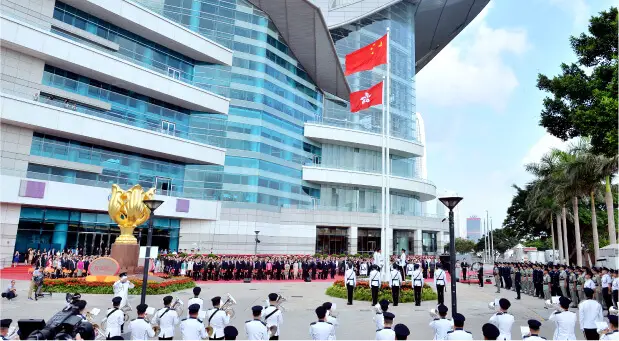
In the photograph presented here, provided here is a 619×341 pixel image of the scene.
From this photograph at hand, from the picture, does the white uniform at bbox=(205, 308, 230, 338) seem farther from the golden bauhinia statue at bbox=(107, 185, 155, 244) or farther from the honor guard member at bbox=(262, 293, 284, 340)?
the golden bauhinia statue at bbox=(107, 185, 155, 244)

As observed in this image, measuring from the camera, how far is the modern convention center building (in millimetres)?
32156

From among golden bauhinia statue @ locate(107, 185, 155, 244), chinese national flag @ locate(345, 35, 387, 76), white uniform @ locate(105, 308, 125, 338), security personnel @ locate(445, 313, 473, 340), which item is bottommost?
white uniform @ locate(105, 308, 125, 338)

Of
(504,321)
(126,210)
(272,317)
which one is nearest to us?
(504,321)

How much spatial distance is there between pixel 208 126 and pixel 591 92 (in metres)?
35.1

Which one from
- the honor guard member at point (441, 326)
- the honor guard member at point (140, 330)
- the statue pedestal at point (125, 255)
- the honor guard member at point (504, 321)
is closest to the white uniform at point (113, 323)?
the honor guard member at point (140, 330)

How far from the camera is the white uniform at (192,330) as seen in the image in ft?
25.5

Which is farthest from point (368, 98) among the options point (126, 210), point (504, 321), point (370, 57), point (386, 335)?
point (386, 335)

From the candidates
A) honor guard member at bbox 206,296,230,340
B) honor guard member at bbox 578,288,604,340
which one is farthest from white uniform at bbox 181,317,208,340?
honor guard member at bbox 578,288,604,340

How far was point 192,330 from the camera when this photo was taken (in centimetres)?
780

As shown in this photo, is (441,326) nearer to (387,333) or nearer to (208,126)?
(387,333)

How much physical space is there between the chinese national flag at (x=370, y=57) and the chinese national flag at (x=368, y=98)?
4.12ft

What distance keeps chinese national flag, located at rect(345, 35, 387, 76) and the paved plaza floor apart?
1302 cm

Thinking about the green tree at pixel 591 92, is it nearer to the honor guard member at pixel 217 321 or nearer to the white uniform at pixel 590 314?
the white uniform at pixel 590 314

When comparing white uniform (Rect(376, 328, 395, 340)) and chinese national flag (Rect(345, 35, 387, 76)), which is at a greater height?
chinese national flag (Rect(345, 35, 387, 76))
